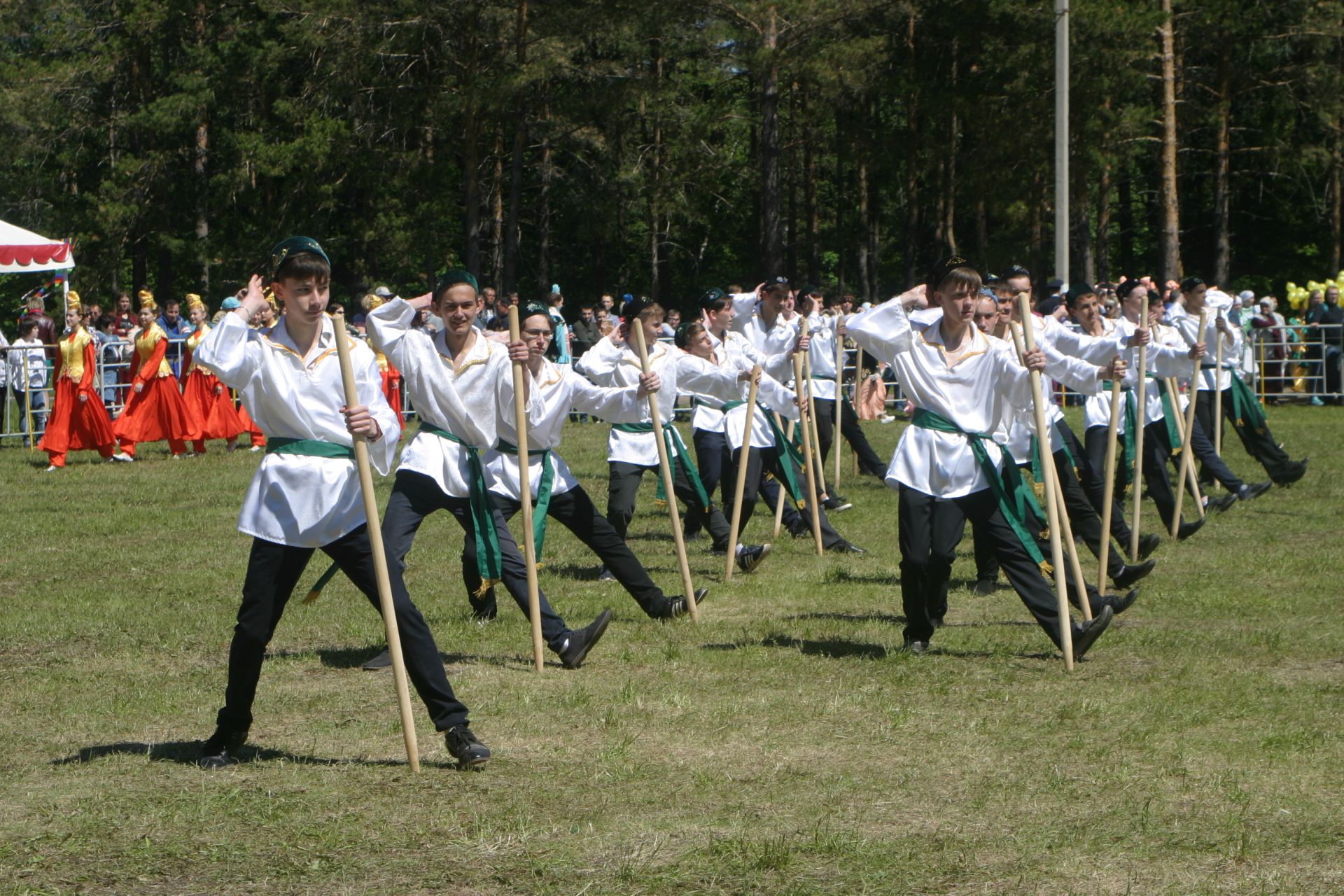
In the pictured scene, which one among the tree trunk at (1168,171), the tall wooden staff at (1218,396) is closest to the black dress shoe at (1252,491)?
the tall wooden staff at (1218,396)

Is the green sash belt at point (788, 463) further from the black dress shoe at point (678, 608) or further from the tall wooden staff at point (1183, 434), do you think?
the tall wooden staff at point (1183, 434)

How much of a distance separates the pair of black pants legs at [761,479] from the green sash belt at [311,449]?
15.8 ft

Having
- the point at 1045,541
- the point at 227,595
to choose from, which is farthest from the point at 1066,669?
the point at 227,595

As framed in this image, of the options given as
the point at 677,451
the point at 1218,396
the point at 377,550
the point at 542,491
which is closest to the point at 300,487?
the point at 377,550

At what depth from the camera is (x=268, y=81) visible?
37.3m

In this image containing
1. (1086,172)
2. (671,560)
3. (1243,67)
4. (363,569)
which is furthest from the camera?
(1243,67)

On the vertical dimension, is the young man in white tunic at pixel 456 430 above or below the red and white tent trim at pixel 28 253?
below

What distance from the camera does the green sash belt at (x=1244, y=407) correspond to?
1435 centimetres

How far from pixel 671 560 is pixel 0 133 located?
3166cm

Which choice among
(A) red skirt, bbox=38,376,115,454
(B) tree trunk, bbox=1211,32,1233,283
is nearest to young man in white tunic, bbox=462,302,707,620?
(A) red skirt, bbox=38,376,115,454

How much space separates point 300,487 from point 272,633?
1.74 ft

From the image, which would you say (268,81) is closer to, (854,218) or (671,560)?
(854,218)

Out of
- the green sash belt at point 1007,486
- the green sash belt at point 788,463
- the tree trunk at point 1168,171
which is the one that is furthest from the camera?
the tree trunk at point 1168,171

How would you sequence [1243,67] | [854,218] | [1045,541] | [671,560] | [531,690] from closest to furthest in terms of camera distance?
[531,690] → [1045,541] → [671,560] → [1243,67] → [854,218]
